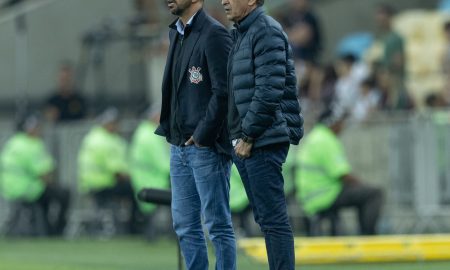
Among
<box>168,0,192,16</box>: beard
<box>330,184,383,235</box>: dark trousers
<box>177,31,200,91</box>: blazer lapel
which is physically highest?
<box>168,0,192,16</box>: beard

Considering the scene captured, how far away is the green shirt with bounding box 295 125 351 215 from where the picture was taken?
1769 centimetres

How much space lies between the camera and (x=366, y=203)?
17.7m

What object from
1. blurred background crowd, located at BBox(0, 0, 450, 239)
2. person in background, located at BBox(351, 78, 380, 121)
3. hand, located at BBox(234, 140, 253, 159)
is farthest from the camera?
person in background, located at BBox(351, 78, 380, 121)

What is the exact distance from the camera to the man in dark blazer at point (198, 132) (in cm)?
962

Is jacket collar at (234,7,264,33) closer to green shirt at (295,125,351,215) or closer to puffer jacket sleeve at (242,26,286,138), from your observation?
puffer jacket sleeve at (242,26,286,138)

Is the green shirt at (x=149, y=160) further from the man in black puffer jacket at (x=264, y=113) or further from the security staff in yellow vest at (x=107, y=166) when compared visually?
the man in black puffer jacket at (x=264, y=113)

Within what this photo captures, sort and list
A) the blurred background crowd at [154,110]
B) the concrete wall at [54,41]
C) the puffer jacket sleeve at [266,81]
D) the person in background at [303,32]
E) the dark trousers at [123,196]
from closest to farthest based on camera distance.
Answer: the puffer jacket sleeve at [266,81]
the blurred background crowd at [154,110]
the dark trousers at [123,196]
the person in background at [303,32]
the concrete wall at [54,41]

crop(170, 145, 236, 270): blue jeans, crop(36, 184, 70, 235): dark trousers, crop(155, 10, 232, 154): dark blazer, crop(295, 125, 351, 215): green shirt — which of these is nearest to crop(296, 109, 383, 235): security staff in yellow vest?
crop(295, 125, 351, 215): green shirt

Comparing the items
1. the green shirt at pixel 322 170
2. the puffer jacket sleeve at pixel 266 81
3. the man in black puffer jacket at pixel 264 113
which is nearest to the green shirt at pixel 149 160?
the green shirt at pixel 322 170

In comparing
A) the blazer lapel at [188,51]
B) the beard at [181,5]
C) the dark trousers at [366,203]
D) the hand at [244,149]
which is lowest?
the dark trousers at [366,203]

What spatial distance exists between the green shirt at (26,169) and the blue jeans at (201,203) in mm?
12090

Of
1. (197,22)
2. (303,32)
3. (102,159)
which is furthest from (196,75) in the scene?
(303,32)

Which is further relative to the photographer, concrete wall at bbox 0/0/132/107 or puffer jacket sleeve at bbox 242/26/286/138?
concrete wall at bbox 0/0/132/107

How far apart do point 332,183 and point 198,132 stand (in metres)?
8.36
